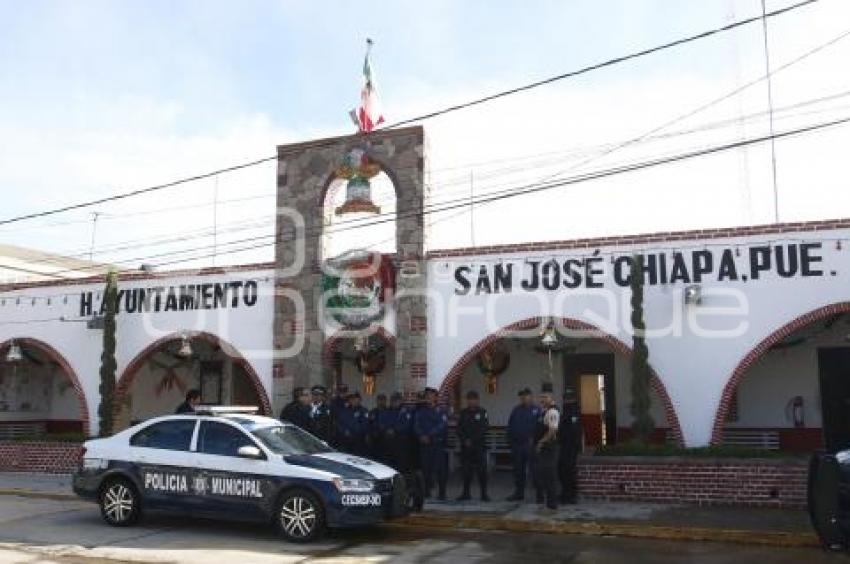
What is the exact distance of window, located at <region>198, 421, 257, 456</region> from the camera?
35.5 ft

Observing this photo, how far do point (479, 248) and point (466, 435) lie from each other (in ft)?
12.5

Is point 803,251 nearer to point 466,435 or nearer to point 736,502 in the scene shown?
point 736,502

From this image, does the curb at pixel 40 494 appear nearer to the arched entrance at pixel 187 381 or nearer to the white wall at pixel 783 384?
the arched entrance at pixel 187 381

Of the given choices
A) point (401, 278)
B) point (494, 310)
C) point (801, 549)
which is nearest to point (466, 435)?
point (494, 310)

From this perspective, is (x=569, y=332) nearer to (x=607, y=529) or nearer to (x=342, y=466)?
(x=607, y=529)

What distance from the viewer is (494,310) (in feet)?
51.2

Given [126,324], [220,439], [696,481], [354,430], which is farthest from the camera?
[126,324]

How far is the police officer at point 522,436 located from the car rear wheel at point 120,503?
5503 millimetres

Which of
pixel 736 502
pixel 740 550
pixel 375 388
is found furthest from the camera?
pixel 375 388

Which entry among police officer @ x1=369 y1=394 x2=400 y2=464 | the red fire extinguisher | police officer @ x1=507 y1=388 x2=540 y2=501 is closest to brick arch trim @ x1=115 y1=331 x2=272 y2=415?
police officer @ x1=369 y1=394 x2=400 y2=464

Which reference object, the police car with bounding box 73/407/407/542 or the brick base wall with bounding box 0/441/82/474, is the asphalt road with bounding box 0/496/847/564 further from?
the brick base wall with bounding box 0/441/82/474

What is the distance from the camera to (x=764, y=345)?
45.5 feet

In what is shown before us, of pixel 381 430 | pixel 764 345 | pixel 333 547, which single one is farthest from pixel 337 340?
pixel 764 345

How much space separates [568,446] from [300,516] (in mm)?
4716
